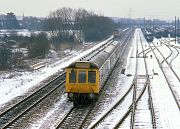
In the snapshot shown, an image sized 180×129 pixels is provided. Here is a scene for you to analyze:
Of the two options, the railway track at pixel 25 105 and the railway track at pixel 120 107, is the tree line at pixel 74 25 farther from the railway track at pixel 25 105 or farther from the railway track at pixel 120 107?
the railway track at pixel 120 107

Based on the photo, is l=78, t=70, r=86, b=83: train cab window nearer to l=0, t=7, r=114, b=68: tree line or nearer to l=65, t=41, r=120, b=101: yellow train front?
l=65, t=41, r=120, b=101: yellow train front

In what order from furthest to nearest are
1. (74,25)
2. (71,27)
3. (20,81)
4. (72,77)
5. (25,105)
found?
1. (74,25)
2. (71,27)
3. (20,81)
4. (25,105)
5. (72,77)

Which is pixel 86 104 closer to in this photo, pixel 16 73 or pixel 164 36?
pixel 16 73

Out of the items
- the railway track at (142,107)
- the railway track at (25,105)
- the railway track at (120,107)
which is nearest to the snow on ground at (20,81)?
the railway track at (25,105)

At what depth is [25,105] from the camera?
2133 centimetres

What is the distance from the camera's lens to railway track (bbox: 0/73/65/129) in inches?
705

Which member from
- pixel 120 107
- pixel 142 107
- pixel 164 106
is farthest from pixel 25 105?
pixel 164 106

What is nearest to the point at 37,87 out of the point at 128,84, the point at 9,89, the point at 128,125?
the point at 9,89

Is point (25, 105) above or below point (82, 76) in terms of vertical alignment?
below

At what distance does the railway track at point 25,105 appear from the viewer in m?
17.9

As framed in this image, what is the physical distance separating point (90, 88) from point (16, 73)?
1507 cm

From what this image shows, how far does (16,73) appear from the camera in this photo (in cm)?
3444

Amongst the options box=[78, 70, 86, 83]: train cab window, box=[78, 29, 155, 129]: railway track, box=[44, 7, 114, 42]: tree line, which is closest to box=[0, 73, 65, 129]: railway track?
box=[78, 70, 86, 83]: train cab window

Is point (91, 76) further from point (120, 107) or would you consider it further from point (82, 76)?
point (120, 107)
